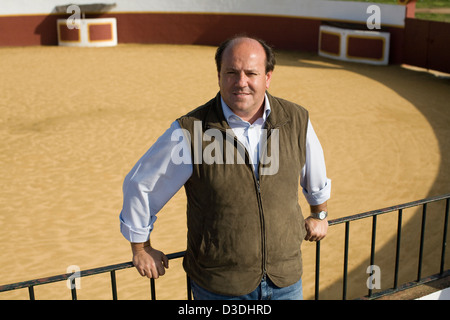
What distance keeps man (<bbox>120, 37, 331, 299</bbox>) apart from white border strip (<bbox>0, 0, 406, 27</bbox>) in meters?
15.0

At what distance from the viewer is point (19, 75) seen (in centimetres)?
1453

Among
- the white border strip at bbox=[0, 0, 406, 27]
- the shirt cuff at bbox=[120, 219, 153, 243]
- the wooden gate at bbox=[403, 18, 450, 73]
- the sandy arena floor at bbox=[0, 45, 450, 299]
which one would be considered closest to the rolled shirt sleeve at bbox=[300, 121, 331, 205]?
the shirt cuff at bbox=[120, 219, 153, 243]

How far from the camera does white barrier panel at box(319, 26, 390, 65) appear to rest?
16.1 metres

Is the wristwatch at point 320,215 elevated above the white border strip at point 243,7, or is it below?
below

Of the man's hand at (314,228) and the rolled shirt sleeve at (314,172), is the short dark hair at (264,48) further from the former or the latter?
the man's hand at (314,228)

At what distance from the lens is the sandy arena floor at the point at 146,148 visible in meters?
6.13

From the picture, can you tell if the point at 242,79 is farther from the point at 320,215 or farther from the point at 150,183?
the point at 320,215

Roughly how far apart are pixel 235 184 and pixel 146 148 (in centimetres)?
750

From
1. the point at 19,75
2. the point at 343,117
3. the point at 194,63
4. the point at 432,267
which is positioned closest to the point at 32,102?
the point at 19,75

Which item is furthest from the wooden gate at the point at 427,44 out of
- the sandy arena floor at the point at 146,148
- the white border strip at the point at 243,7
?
the white border strip at the point at 243,7

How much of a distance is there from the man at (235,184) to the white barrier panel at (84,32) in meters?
17.4

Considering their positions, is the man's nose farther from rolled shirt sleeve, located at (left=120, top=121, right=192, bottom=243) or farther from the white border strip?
the white border strip
